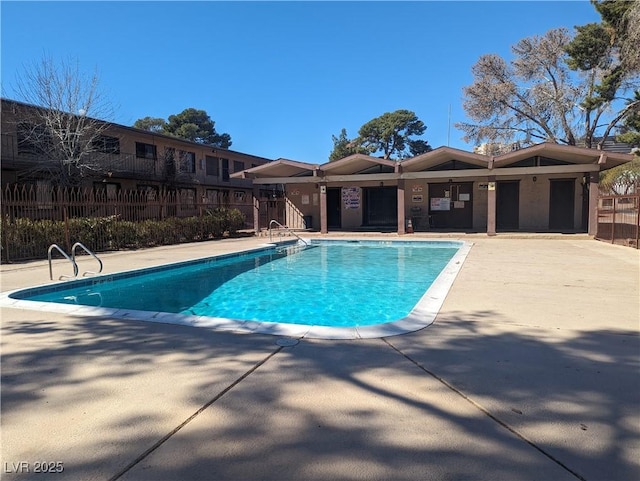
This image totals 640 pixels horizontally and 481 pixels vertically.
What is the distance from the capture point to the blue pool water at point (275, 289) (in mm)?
7027

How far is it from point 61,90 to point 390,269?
50.7ft

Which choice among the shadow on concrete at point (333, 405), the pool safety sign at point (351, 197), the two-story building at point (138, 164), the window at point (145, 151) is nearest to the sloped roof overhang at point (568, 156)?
the pool safety sign at point (351, 197)

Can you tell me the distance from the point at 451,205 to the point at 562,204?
4892mm

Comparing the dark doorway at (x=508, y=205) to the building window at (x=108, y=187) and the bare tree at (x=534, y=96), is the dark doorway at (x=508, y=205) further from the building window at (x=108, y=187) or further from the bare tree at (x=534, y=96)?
the building window at (x=108, y=187)

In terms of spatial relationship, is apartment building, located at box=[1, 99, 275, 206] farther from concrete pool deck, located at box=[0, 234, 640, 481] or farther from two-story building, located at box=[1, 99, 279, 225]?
concrete pool deck, located at box=[0, 234, 640, 481]

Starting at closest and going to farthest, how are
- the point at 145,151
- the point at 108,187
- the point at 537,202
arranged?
the point at 537,202, the point at 108,187, the point at 145,151

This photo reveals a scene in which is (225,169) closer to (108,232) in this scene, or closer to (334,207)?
(334,207)

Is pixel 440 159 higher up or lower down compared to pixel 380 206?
higher up

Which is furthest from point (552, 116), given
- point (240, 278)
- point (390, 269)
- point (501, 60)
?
point (240, 278)

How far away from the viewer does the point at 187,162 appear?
1045 inches

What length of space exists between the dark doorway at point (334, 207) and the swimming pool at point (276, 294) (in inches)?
407

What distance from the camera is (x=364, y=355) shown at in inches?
146

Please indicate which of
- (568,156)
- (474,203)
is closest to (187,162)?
(474,203)

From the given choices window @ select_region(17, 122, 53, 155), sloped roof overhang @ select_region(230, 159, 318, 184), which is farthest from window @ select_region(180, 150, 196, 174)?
window @ select_region(17, 122, 53, 155)
